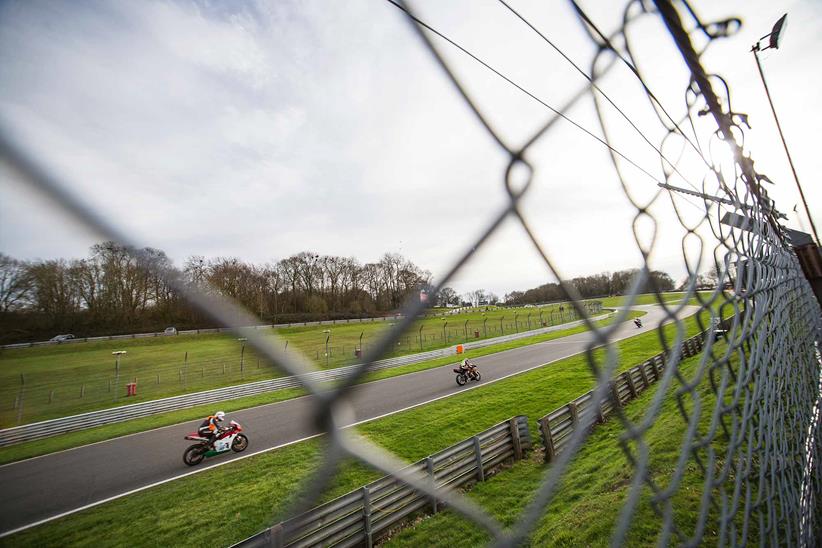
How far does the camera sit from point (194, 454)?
9438mm

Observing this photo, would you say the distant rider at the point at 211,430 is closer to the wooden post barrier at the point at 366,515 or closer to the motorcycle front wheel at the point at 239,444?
the motorcycle front wheel at the point at 239,444

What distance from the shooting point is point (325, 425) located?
1.98 feet

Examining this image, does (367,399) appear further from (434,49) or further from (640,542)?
(434,49)

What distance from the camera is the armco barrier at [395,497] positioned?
5.30 metres

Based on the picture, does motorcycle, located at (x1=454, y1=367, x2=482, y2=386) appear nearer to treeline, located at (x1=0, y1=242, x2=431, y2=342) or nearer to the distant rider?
the distant rider

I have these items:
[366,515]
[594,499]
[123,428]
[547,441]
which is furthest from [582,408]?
[123,428]

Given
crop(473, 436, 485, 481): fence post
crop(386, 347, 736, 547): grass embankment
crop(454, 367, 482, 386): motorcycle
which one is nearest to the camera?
crop(386, 347, 736, 547): grass embankment

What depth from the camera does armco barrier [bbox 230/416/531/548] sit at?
5.30 m

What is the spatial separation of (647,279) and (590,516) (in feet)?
18.9

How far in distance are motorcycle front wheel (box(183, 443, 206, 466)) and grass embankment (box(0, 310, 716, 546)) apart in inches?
33.8

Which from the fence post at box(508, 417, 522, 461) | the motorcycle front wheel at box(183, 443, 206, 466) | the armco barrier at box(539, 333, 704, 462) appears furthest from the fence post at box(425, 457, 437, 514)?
the motorcycle front wheel at box(183, 443, 206, 466)

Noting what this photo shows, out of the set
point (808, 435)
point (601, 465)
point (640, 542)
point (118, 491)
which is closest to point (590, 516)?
point (640, 542)

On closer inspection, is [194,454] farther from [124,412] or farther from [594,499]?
[124,412]

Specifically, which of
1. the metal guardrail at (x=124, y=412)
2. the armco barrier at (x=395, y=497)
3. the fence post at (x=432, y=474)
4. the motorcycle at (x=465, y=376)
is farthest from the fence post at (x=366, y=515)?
the motorcycle at (x=465, y=376)
